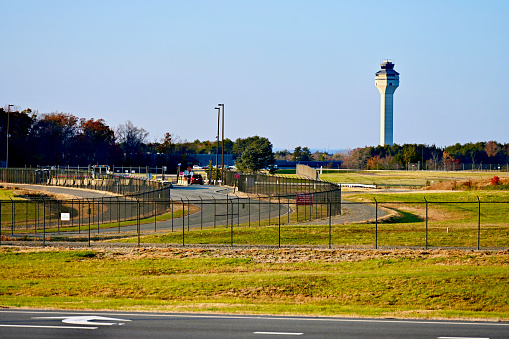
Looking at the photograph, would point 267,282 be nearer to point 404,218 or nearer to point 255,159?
point 404,218

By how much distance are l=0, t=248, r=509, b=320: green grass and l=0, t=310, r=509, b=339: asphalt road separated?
1375mm

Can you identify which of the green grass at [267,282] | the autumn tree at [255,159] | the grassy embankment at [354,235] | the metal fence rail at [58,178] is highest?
the autumn tree at [255,159]

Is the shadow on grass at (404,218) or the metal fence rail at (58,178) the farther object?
the metal fence rail at (58,178)

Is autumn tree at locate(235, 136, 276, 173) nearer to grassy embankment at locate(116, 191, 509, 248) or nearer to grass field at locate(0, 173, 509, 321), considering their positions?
grassy embankment at locate(116, 191, 509, 248)

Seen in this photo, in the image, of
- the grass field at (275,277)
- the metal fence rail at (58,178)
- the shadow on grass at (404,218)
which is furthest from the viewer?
the metal fence rail at (58,178)

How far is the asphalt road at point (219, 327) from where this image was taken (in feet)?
46.5

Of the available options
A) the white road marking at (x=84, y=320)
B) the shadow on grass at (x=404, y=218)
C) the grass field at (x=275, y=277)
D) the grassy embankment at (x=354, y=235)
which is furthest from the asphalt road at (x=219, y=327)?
the shadow on grass at (x=404, y=218)

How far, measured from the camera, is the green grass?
1936 cm

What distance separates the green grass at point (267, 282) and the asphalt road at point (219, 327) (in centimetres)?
137

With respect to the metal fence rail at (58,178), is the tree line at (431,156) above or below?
above

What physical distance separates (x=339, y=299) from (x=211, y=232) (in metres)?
17.7

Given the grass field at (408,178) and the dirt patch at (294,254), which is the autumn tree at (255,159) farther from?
the dirt patch at (294,254)

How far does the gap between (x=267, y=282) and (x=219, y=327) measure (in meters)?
8.23

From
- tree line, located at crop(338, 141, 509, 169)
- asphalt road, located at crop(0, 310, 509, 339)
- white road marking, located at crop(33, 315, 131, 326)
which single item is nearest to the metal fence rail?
white road marking, located at crop(33, 315, 131, 326)
